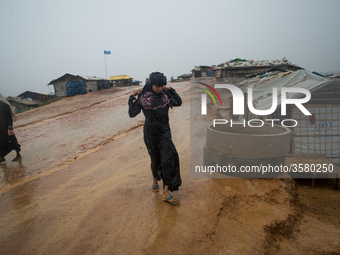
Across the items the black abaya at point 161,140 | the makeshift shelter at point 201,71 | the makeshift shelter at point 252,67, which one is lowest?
the black abaya at point 161,140

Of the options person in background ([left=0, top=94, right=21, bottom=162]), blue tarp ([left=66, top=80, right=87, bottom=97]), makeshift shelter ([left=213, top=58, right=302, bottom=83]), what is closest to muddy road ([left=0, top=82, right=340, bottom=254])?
person in background ([left=0, top=94, right=21, bottom=162])

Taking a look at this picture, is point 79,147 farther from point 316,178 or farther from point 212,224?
point 316,178

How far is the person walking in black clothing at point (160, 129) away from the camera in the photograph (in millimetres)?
3004

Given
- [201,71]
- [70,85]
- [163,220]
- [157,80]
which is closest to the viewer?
[163,220]

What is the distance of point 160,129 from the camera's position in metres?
3.06

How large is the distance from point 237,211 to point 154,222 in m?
1.20

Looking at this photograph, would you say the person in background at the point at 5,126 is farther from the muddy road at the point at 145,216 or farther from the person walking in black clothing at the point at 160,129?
the person walking in black clothing at the point at 160,129

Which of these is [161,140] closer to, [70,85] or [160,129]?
[160,129]

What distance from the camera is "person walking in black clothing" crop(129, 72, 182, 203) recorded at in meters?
3.00

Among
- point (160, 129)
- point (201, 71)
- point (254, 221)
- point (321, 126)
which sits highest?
point (201, 71)

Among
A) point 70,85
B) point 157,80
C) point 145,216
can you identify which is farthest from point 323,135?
point 70,85

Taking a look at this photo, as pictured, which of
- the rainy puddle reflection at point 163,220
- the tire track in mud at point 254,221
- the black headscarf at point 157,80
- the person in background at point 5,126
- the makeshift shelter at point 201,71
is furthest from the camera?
the makeshift shelter at point 201,71

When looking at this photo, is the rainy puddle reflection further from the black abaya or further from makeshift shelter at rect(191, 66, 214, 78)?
makeshift shelter at rect(191, 66, 214, 78)

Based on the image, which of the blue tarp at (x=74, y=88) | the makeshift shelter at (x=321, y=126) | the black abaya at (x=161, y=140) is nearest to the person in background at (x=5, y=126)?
the black abaya at (x=161, y=140)
